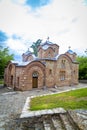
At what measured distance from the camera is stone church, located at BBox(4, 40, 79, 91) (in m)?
21.6

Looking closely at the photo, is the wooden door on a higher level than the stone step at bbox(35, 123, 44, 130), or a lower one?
higher

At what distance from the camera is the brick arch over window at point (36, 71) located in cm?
2176

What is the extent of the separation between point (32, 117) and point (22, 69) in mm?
12926

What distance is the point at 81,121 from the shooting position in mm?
7043

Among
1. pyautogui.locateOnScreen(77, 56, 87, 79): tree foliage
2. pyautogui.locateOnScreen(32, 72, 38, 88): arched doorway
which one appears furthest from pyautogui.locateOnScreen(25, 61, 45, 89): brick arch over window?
pyautogui.locateOnScreen(77, 56, 87, 79): tree foliage

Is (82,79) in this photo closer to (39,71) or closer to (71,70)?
(71,70)

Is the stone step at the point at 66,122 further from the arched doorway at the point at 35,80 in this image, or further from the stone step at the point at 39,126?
the arched doorway at the point at 35,80

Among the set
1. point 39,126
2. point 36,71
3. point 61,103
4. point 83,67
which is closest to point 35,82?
point 36,71

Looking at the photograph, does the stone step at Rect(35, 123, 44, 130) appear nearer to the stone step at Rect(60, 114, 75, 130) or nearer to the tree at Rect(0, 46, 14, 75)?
the stone step at Rect(60, 114, 75, 130)

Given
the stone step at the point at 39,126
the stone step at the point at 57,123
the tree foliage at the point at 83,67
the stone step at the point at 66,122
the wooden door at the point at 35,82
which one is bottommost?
the stone step at the point at 39,126

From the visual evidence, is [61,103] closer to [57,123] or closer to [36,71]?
[57,123]

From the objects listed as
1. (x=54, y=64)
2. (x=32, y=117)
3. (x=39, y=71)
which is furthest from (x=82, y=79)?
(x=32, y=117)

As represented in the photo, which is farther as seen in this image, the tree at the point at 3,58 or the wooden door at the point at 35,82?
the tree at the point at 3,58

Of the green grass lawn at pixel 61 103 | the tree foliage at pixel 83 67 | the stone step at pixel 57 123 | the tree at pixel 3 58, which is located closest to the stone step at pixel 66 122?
the stone step at pixel 57 123
